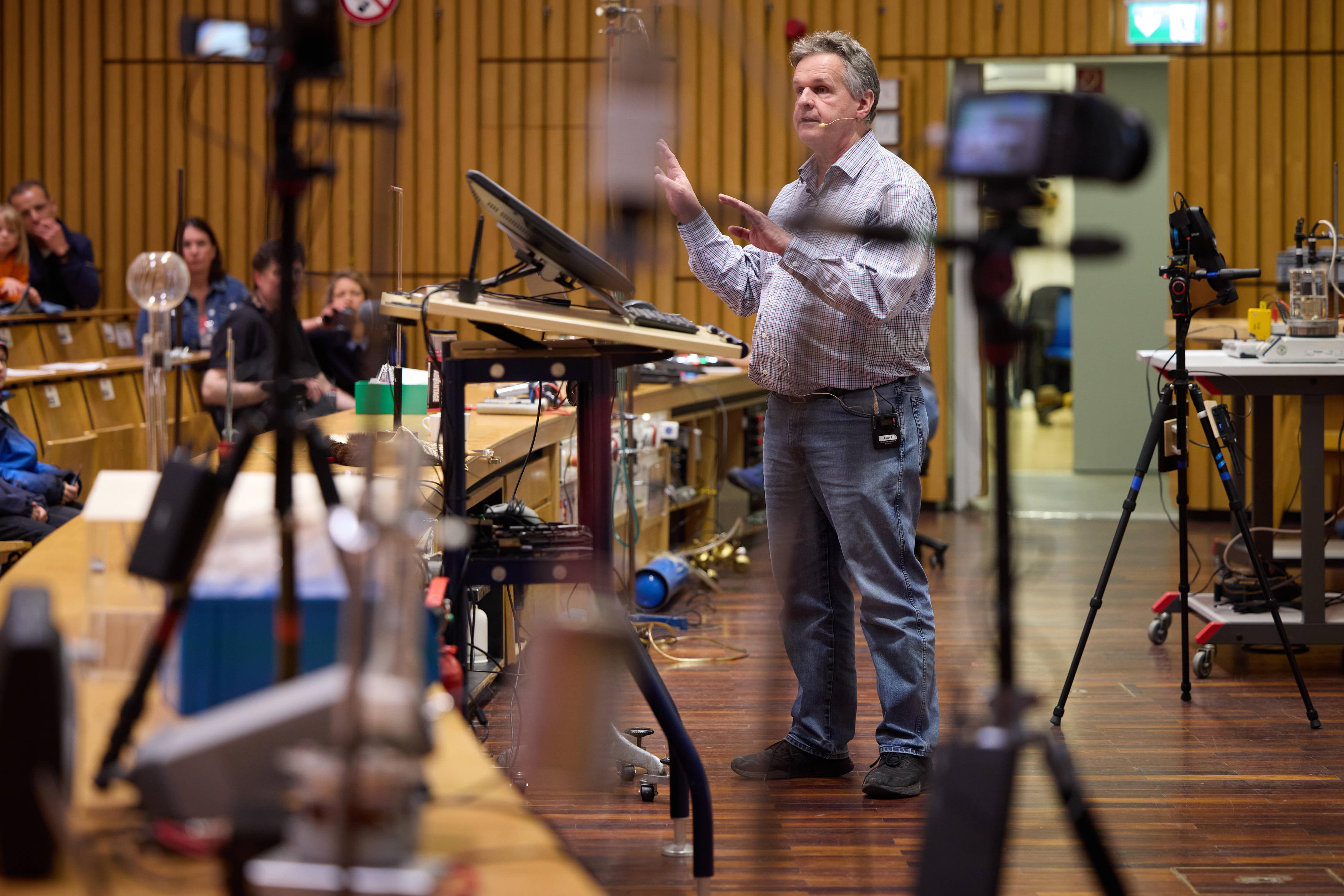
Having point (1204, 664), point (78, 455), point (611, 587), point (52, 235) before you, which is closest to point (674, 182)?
point (611, 587)

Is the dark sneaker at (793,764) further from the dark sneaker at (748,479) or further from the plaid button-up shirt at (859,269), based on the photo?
the dark sneaker at (748,479)

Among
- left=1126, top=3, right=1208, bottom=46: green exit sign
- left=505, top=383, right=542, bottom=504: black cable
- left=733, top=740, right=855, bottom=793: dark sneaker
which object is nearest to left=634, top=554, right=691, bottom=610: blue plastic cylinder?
left=505, top=383, right=542, bottom=504: black cable

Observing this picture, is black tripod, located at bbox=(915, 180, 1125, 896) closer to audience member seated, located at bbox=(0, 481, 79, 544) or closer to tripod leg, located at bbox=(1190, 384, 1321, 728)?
tripod leg, located at bbox=(1190, 384, 1321, 728)

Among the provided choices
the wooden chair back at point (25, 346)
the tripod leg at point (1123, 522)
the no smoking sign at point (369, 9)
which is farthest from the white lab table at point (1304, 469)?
the wooden chair back at point (25, 346)

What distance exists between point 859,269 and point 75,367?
13.7 feet

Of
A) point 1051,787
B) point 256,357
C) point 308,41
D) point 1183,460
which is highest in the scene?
point 308,41

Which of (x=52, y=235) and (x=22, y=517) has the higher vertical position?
(x=52, y=235)

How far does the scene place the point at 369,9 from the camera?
6672 mm

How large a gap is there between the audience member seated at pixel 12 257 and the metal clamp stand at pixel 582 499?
446 cm

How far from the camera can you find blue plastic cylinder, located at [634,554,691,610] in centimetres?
448

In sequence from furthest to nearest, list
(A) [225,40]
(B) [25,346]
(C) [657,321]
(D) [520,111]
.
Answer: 1. (D) [520,111]
2. (B) [25,346]
3. (C) [657,321]
4. (A) [225,40]

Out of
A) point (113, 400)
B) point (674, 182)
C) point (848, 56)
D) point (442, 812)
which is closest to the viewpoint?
point (442, 812)

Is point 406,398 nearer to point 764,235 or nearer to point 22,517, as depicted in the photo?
point 22,517

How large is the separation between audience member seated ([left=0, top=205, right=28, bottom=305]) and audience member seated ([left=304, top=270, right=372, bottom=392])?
4.75 ft
